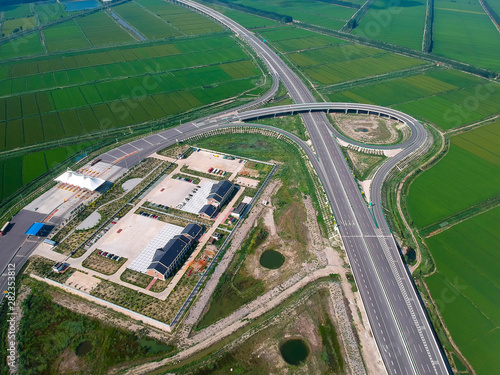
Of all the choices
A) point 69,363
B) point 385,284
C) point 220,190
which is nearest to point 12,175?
point 220,190

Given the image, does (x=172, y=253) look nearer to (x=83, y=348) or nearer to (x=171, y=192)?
(x=83, y=348)

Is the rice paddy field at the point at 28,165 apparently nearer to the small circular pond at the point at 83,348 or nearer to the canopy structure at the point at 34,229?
the canopy structure at the point at 34,229

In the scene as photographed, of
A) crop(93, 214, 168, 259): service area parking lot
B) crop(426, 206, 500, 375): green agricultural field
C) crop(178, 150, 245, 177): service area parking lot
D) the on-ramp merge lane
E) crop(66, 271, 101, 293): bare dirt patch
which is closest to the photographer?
the on-ramp merge lane

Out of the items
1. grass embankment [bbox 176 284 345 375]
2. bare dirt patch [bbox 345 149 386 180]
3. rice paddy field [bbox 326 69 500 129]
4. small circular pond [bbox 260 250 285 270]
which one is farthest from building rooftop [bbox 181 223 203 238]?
rice paddy field [bbox 326 69 500 129]

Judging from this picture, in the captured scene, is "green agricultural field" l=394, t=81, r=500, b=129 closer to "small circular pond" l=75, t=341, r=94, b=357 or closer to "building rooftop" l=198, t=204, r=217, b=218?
"building rooftop" l=198, t=204, r=217, b=218

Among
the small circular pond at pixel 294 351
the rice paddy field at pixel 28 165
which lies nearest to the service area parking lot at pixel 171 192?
the rice paddy field at pixel 28 165

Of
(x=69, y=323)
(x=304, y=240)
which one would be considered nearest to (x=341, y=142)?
(x=304, y=240)
